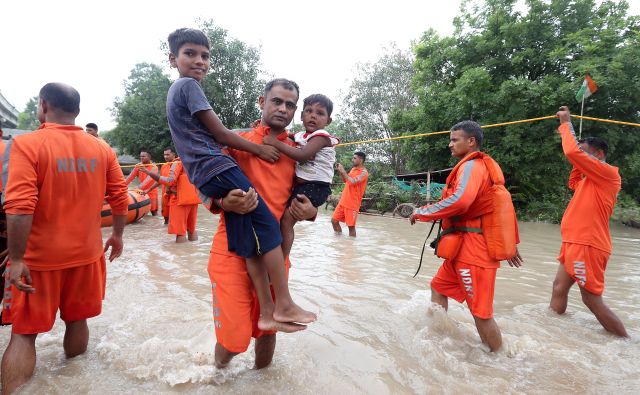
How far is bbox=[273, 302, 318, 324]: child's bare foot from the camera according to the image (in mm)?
2082

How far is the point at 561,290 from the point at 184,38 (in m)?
4.11

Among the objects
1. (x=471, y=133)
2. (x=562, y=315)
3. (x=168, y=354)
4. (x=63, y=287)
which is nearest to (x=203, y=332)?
(x=168, y=354)

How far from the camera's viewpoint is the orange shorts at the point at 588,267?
346 centimetres

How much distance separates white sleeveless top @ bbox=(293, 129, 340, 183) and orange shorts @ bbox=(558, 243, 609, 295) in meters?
2.69

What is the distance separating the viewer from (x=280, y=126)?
Answer: 2322mm

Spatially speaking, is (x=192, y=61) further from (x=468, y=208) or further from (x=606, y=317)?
(x=606, y=317)

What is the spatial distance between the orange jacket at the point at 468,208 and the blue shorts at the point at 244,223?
4.89 feet

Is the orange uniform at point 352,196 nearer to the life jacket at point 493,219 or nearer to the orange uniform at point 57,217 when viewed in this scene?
the life jacket at point 493,219

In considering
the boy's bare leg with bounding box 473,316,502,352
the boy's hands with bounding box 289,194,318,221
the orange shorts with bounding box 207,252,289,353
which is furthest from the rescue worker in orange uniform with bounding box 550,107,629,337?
the orange shorts with bounding box 207,252,289,353

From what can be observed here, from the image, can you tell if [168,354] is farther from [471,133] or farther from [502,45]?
[502,45]

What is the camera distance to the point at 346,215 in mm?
8305

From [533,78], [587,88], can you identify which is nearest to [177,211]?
[587,88]

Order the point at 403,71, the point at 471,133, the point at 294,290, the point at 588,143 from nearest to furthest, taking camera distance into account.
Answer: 1. the point at 471,133
2. the point at 588,143
3. the point at 294,290
4. the point at 403,71

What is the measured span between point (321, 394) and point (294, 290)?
2088mm
